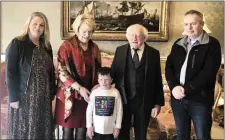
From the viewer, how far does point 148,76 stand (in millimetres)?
1800

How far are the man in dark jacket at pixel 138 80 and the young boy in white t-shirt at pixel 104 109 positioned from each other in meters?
0.05

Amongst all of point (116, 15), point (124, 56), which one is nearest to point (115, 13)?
point (116, 15)

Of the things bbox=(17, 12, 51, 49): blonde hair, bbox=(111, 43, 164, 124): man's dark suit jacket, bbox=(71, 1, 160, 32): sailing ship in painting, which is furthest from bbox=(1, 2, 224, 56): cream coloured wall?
bbox=(111, 43, 164, 124): man's dark suit jacket

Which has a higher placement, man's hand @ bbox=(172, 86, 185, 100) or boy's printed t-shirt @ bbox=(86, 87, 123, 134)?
man's hand @ bbox=(172, 86, 185, 100)

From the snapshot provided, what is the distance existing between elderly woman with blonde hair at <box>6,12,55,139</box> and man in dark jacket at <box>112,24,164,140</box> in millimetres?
481

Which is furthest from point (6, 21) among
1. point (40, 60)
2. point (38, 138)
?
point (38, 138)

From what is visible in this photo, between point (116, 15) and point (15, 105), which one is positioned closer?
point (15, 105)

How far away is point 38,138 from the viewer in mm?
1967

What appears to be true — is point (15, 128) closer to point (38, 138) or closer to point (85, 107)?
point (38, 138)

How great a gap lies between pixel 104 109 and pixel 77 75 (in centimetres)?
29

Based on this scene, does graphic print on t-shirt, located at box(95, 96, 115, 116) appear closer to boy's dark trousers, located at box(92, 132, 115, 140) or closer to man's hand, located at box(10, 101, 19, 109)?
boy's dark trousers, located at box(92, 132, 115, 140)

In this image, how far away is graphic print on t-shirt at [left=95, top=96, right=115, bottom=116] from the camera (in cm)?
184

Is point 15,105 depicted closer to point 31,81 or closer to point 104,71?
point 31,81

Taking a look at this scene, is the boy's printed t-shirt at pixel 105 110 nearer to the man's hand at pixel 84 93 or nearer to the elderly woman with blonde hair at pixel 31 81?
the man's hand at pixel 84 93
